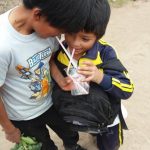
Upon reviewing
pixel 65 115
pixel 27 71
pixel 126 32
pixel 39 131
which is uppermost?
pixel 27 71

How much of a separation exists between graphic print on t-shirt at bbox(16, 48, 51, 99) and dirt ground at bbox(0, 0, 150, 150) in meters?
0.89

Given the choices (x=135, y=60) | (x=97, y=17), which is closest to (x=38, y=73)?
Result: (x=97, y=17)

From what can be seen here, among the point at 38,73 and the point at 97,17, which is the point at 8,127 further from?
the point at 97,17

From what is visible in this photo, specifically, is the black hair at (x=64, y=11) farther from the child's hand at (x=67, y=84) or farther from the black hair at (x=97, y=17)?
the child's hand at (x=67, y=84)

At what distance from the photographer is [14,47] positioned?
1837 millimetres

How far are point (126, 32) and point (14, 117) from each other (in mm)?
2437

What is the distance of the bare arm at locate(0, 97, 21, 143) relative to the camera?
197 cm

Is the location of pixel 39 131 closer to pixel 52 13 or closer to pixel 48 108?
pixel 48 108

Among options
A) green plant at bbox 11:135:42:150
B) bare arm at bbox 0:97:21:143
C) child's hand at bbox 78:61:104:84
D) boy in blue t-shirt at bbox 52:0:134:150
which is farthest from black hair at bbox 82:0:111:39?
green plant at bbox 11:135:42:150

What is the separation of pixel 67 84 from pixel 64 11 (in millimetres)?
549

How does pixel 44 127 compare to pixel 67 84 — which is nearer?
pixel 67 84

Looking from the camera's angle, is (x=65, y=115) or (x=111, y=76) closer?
(x=111, y=76)

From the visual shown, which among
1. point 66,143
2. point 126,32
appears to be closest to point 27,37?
point 66,143

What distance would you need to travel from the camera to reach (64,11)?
5.47ft
